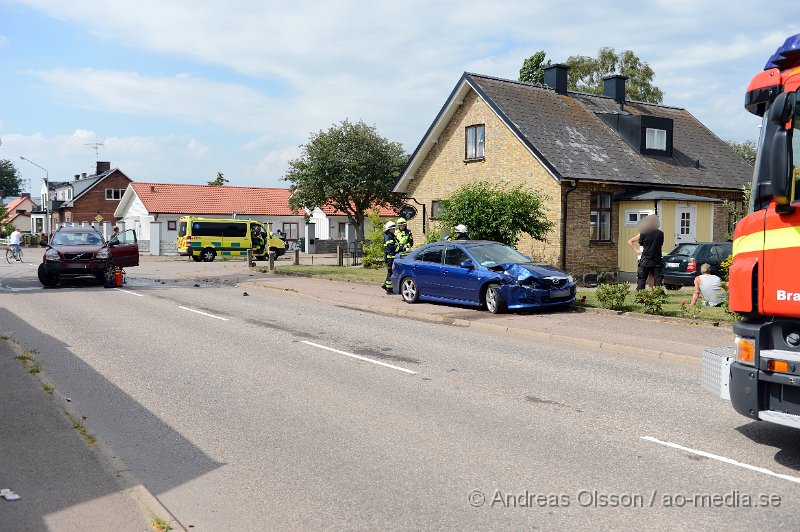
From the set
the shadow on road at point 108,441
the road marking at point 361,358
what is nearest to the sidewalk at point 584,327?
the road marking at point 361,358

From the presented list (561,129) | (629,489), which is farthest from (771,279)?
(561,129)

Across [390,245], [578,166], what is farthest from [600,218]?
[390,245]

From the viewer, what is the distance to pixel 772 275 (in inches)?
219

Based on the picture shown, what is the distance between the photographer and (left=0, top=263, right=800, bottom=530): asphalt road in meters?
4.79

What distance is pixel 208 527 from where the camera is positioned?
4.55 m

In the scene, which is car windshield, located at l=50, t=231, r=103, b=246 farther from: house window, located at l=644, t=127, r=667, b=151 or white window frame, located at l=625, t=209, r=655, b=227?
house window, located at l=644, t=127, r=667, b=151

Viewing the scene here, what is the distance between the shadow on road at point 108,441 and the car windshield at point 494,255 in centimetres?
851

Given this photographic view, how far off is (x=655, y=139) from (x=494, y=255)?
15.7 metres

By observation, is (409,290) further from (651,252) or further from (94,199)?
(94,199)

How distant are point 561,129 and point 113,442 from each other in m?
23.5

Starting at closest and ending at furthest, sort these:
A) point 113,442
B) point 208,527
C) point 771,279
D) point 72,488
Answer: point 208,527 < point 72,488 < point 771,279 < point 113,442

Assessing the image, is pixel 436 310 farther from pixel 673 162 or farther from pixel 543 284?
pixel 673 162

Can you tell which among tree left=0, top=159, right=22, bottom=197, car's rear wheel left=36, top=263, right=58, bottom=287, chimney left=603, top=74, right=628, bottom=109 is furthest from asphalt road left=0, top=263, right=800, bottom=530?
tree left=0, top=159, right=22, bottom=197

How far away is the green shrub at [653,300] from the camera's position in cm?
1384
